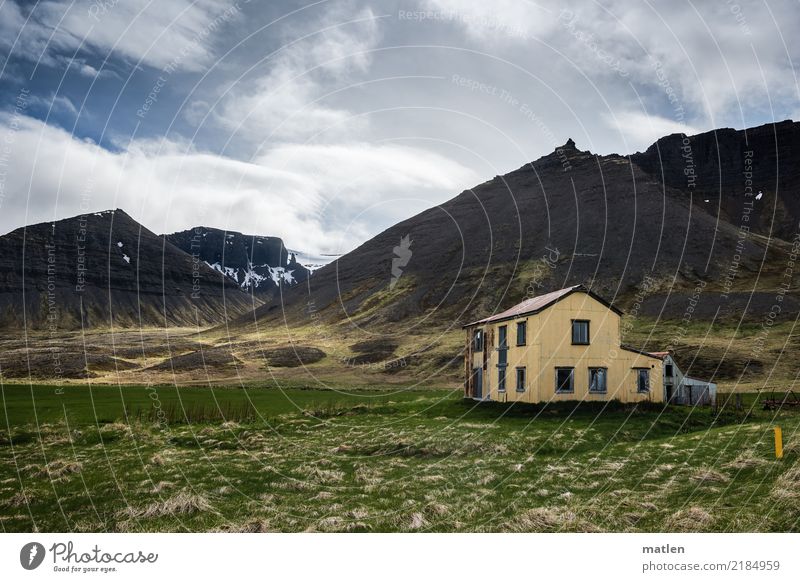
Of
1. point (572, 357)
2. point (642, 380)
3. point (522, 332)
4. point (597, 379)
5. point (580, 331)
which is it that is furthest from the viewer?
point (642, 380)

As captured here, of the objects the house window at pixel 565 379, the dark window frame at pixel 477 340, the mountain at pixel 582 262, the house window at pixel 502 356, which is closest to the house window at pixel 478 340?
the dark window frame at pixel 477 340

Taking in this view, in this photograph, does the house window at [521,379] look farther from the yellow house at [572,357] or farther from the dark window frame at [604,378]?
the dark window frame at [604,378]

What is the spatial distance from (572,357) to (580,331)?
2172 mm

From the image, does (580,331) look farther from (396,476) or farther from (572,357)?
(396,476)

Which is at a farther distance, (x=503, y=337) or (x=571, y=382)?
(x=503, y=337)

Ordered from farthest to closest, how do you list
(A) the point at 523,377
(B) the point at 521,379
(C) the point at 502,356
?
(C) the point at 502,356
(B) the point at 521,379
(A) the point at 523,377

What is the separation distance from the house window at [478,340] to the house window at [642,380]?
44.5ft

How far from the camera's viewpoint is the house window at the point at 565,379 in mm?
40000

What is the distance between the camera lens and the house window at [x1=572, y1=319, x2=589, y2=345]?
4094 centimetres

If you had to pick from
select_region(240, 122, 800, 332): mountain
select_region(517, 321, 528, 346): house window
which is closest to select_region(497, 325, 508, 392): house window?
select_region(517, 321, 528, 346): house window

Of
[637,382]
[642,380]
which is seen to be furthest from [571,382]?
[642,380]

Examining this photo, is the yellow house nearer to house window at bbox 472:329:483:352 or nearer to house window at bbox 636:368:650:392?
house window at bbox 636:368:650:392

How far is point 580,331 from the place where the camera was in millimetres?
41188
